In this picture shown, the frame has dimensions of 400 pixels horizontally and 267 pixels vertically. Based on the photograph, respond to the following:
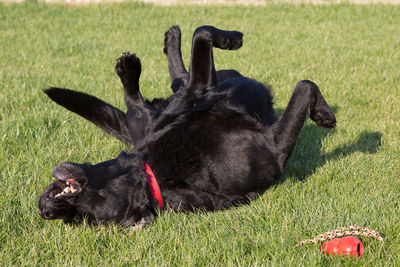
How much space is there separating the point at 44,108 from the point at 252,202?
7.84ft

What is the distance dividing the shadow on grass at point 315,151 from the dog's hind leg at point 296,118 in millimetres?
309

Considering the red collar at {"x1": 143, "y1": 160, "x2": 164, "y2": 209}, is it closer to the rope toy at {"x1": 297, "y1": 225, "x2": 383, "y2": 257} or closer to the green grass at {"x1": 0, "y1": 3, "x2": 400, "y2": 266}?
the green grass at {"x1": 0, "y1": 3, "x2": 400, "y2": 266}

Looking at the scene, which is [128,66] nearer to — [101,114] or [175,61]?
[101,114]

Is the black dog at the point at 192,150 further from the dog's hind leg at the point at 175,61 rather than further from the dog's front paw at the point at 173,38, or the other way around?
the dog's front paw at the point at 173,38

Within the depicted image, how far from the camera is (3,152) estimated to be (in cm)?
317

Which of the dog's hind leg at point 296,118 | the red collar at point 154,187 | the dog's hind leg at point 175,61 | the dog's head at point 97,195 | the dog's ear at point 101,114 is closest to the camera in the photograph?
the dog's head at point 97,195

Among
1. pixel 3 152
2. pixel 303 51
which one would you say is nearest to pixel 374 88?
pixel 303 51

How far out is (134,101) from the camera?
10.5ft

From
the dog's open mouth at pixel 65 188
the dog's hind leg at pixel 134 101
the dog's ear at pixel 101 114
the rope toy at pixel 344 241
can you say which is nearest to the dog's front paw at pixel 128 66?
the dog's hind leg at pixel 134 101

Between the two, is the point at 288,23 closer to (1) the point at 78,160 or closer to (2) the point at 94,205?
(1) the point at 78,160

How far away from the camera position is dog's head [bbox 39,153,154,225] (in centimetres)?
225

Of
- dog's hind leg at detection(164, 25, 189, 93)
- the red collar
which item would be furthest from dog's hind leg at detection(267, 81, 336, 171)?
dog's hind leg at detection(164, 25, 189, 93)

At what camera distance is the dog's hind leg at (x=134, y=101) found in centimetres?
Result: 305

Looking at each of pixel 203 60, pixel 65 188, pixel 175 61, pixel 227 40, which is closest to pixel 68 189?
pixel 65 188
